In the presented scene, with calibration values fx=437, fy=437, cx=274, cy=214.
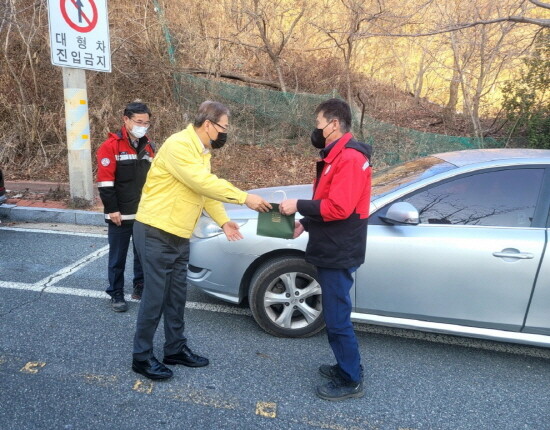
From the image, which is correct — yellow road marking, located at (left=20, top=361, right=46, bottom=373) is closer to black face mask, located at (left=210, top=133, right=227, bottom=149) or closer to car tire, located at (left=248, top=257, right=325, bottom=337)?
car tire, located at (left=248, top=257, right=325, bottom=337)

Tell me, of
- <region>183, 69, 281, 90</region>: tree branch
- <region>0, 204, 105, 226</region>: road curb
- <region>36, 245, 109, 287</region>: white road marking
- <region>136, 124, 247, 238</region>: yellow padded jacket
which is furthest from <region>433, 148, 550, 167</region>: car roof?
<region>183, 69, 281, 90</region>: tree branch

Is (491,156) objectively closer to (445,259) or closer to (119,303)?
(445,259)

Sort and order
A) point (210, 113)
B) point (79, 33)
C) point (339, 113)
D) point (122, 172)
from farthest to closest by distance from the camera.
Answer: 1. point (79, 33)
2. point (122, 172)
3. point (210, 113)
4. point (339, 113)

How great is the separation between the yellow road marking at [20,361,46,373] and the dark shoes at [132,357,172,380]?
67 centimetres

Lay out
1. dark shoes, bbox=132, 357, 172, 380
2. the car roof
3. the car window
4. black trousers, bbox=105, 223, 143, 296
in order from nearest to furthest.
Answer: dark shoes, bbox=132, 357, 172, 380, the car window, the car roof, black trousers, bbox=105, 223, 143, 296

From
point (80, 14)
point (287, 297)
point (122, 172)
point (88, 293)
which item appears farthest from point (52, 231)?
point (287, 297)

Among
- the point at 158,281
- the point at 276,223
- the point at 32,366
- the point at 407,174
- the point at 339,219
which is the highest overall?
the point at 407,174

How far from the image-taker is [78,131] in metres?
6.88

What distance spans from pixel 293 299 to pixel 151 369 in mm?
1130

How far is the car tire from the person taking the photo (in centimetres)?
333

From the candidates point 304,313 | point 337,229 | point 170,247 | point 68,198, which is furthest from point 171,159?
point 68,198

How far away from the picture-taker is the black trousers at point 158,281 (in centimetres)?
273

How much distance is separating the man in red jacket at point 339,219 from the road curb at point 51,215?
4942 millimetres

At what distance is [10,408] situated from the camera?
2.59m
